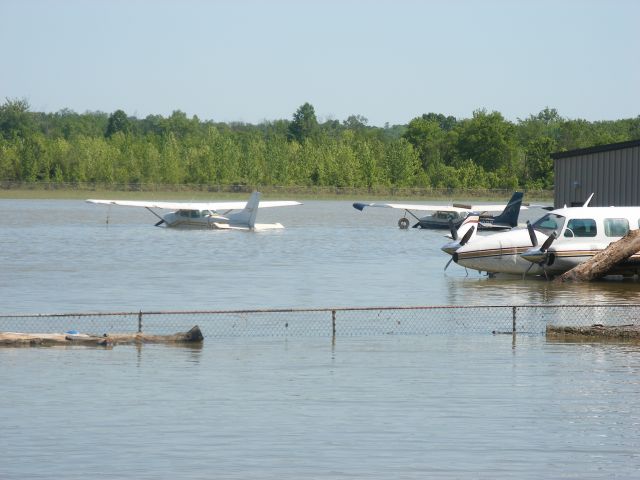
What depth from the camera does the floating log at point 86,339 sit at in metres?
19.6

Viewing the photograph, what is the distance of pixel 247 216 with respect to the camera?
73688 mm

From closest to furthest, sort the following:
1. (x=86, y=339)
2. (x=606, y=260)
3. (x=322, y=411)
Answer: (x=322, y=411) → (x=86, y=339) → (x=606, y=260)

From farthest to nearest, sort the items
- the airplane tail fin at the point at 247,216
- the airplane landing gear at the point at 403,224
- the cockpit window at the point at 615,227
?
the airplane landing gear at the point at 403,224 < the airplane tail fin at the point at 247,216 < the cockpit window at the point at 615,227

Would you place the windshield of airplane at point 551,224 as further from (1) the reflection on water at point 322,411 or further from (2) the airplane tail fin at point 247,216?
(2) the airplane tail fin at point 247,216

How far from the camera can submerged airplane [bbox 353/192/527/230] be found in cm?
6456

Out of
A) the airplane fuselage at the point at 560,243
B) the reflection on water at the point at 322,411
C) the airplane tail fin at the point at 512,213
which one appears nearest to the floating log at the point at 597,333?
the reflection on water at the point at 322,411

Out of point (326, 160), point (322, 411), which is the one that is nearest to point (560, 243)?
point (322, 411)

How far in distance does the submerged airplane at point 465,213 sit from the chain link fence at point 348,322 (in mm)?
35220

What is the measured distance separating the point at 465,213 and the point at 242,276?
36.4 m

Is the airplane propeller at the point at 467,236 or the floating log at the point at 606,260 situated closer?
the floating log at the point at 606,260

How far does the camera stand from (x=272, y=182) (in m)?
166

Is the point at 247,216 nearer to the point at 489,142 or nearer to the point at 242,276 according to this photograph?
the point at 242,276

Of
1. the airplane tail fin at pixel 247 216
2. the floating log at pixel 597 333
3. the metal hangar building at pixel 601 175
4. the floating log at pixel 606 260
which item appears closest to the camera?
the floating log at pixel 597 333

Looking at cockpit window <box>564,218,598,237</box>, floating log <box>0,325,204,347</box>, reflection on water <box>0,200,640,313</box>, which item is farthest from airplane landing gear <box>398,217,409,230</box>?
floating log <box>0,325,204,347</box>
